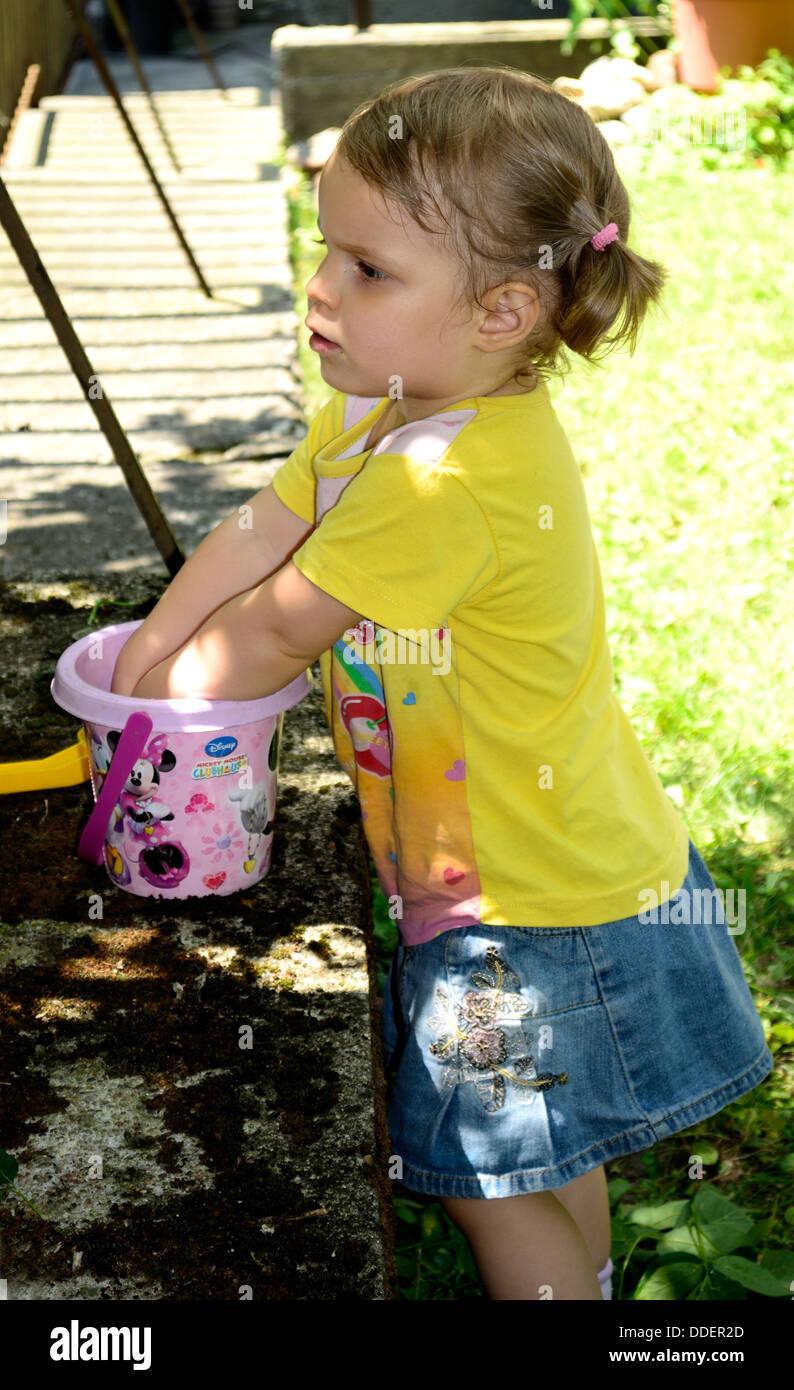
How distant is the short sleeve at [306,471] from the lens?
2.16 meters

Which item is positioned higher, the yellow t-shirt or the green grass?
the yellow t-shirt

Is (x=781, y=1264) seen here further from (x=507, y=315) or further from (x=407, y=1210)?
(x=507, y=315)

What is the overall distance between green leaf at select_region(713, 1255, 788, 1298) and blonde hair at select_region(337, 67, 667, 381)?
4.39 feet

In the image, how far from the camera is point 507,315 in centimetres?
175

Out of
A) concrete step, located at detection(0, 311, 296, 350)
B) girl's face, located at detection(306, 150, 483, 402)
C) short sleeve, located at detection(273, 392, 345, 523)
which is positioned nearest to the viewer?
girl's face, located at detection(306, 150, 483, 402)

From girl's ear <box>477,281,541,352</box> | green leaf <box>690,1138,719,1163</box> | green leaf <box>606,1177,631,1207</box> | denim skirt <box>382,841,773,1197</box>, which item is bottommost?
green leaf <box>606,1177,631,1207</box>

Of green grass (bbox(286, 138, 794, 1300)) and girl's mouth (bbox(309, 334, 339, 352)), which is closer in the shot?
girl's mouth (bbox(309, 334, 339, 352))

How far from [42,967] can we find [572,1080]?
75cm

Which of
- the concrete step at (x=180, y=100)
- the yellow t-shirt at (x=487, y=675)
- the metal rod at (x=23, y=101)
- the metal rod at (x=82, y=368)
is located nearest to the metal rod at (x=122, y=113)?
the metal rod at (x=82, y=368)

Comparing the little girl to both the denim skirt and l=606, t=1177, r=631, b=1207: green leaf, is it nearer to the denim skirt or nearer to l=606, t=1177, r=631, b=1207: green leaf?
the denim skirt

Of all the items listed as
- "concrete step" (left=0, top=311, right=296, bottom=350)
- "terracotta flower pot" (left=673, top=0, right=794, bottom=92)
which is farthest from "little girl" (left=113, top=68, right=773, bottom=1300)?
"terracotta flower pot" (left=673, top=0, right=794, bottom=92)

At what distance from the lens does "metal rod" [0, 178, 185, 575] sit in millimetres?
2400

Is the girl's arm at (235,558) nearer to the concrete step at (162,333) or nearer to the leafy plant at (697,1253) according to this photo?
the leafy plant at (697,1253)
